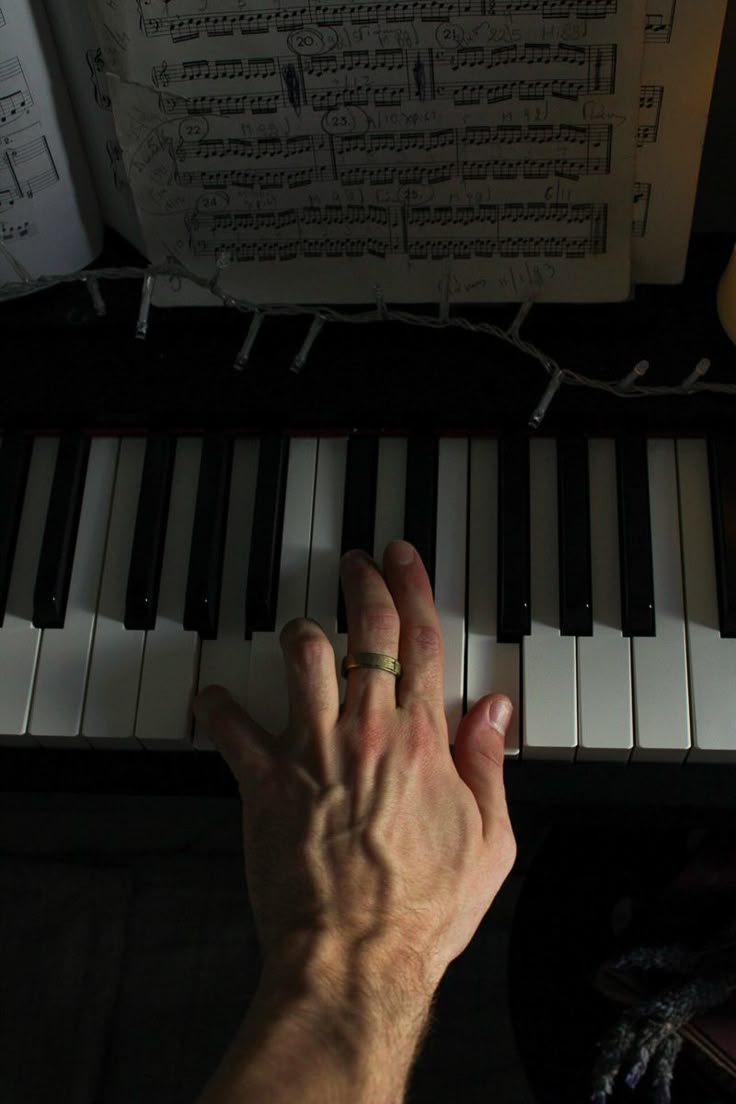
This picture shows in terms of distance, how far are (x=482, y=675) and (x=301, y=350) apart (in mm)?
396

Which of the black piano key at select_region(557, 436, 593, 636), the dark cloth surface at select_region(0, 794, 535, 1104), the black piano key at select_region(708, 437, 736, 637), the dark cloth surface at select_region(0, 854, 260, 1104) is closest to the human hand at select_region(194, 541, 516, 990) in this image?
the black piano key at select_region(557, 436, 593, 636)

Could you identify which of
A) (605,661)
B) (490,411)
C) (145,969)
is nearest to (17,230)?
(490,411)

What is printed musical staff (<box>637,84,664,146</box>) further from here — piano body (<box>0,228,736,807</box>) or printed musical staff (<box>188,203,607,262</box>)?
piano body (<box>0,228,736,807</box>)

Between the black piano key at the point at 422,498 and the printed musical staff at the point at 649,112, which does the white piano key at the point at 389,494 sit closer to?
the black piano key at the point at 422,498

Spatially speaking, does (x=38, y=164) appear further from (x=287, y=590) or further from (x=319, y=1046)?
(x=319, y=1046)

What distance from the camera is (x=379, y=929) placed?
940mm

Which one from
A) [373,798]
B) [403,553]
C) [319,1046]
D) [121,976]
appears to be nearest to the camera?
[319,1046]

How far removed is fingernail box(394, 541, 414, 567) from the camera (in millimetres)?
1078

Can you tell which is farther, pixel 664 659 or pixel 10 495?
pixel 10 495

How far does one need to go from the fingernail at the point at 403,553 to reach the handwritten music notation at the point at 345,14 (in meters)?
0.48

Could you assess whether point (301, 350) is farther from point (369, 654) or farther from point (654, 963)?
point (654, 963)

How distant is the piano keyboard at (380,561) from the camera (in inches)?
41.8

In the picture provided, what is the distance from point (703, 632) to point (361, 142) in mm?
583

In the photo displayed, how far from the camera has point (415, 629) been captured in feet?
3.45
